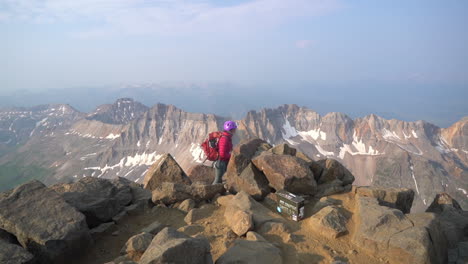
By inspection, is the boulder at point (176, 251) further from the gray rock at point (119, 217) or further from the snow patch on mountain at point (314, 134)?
the snow patch on mountain at point (314, 134)

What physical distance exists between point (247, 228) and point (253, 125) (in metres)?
163

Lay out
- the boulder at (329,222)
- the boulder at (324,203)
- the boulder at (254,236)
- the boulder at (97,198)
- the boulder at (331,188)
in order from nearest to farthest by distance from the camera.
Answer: the boulder at (254,236), the boulder at (329,222), the boulder at (97,198), the boulder at (324,203), the boulder at (331,188)

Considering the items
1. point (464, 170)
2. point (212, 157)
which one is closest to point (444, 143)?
point (464, 170)

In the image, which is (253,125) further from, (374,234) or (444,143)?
(374,234)

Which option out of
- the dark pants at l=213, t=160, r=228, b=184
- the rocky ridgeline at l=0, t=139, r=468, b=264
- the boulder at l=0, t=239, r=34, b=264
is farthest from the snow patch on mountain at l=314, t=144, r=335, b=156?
the boulder at l=0, t=239, r=34, b=264

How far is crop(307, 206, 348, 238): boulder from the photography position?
966cm

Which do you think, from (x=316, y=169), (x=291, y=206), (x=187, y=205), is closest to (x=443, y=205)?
(x=316, y=169)

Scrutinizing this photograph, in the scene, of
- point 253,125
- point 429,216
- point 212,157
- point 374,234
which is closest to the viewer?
point 374,234

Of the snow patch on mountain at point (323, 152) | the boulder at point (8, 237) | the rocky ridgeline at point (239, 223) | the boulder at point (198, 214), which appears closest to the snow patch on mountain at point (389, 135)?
the snow patch on mountain at point (323, 152)

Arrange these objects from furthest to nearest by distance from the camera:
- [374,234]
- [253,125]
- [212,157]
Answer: [253,125], [212,157], [374,234]

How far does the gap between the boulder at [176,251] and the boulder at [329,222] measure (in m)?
5.02

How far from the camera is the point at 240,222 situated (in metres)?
9.58

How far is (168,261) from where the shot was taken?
20.1 ft

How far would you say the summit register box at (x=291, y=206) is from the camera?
10797 millimetres
